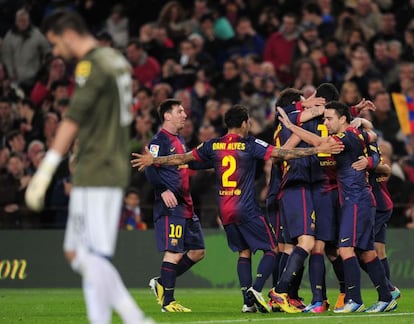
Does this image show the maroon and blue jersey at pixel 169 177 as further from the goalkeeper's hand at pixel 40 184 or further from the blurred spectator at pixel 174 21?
the blurred spectator at pixel 174 21

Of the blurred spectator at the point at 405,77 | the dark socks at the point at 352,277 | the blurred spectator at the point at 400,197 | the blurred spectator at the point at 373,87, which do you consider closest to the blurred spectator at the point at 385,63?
the blurred spectator at the point at 405,77

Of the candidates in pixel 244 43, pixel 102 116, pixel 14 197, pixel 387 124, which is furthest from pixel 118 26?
pixel 102 116

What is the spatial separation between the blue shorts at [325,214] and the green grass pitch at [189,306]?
0.86 metres

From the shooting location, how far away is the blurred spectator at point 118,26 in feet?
80.3

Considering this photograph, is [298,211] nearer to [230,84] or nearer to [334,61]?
[230,84]

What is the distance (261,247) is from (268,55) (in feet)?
32.5

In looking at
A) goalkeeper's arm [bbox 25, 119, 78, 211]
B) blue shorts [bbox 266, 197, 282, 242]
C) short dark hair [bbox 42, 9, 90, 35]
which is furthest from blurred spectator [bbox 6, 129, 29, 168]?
goalkeeper's arm [bbox 25, 119, 78, 211]

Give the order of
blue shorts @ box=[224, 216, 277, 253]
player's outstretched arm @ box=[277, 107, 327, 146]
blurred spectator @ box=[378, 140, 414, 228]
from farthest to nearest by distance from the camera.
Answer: blurred spectator @ box=[378, 140, 414, 228] → blue shorts @ box=[224, 216, 277, 253] → player's outstretched arm @ box=[277, 107, 327, 146]

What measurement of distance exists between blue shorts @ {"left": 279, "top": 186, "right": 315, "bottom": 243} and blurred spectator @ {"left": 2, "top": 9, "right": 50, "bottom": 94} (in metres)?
10.9

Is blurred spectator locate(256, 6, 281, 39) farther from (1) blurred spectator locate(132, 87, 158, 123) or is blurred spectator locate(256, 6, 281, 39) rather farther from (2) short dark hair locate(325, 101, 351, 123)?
(2) short dark hair locate(325, 101, 351, 123)

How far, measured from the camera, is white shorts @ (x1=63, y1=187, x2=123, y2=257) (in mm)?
8500

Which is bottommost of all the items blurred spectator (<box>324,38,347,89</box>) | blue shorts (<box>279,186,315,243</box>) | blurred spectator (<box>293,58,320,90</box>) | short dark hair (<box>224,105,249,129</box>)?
blue shorts (<box>279,186,315,243</box>)

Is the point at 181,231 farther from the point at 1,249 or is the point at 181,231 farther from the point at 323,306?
the point at 1,249

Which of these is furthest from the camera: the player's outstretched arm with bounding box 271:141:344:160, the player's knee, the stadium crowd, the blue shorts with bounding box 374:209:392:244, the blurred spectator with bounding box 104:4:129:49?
the blurred spectator with bounding box 104:4:129:49
